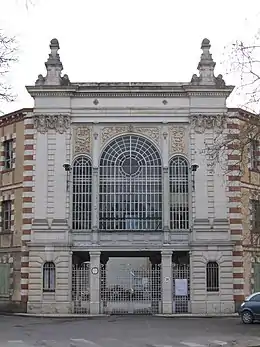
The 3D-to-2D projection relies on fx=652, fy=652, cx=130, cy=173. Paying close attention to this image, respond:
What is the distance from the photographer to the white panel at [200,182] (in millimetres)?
35219

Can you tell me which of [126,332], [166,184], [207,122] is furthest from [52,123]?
[126,332]

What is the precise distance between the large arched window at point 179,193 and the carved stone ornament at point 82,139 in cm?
471

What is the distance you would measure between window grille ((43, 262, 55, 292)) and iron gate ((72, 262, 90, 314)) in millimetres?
1113

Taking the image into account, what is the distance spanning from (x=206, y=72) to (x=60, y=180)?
10.1m

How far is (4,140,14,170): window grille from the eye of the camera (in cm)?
3791

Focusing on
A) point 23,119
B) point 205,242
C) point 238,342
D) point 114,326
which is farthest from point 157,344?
point 23,119

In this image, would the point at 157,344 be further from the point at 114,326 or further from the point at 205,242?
the point at 205,242

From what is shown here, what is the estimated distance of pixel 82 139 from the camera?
36000mm

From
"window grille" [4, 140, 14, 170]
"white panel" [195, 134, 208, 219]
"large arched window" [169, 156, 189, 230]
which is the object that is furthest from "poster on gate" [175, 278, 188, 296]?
"window grille" [4, 140, 14, 170]

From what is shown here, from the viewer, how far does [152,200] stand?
35.6 m

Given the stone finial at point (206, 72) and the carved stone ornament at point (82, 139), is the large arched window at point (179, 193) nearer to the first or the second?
the stone finial at point (206, 72)

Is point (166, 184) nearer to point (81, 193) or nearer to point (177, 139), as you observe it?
point (177, 139)

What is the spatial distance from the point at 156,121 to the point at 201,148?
114 inches

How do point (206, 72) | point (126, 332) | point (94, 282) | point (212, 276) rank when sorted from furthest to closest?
point (206, 72)
point (212, 276)
point (94, 282)
point (126, 332)
